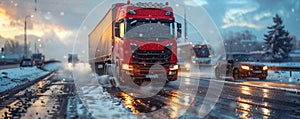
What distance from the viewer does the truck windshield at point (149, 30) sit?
610 inches

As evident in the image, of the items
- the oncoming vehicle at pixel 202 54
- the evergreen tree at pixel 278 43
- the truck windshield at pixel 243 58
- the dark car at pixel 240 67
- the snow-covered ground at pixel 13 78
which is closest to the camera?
the snow-covered ground at pixel 13 78

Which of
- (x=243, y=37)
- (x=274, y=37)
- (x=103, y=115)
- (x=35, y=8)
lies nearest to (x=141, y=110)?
A: (x=103, y=115)

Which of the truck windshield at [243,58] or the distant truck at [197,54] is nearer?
the truck windshield at [243,58]

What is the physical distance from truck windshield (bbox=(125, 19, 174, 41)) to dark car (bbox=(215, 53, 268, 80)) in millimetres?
8604

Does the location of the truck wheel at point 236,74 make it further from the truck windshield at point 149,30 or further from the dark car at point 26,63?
the dark car at point 26,63

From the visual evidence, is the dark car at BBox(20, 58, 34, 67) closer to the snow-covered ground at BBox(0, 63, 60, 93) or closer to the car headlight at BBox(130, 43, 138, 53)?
the snow-covered ground at BBox(0, 63, 60, 93)

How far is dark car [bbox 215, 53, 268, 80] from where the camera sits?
2247 centimetres

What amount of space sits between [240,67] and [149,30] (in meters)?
9.74

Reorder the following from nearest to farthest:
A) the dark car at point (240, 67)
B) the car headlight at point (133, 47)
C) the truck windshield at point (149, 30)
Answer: the car headlight at point (133, 47), the truck windshield at point (149, 30), the dark car at point (240, 67)

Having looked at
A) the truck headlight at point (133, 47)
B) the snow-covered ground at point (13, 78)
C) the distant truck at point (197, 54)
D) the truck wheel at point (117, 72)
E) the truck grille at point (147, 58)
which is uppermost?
the distant truck at point (197, 54)

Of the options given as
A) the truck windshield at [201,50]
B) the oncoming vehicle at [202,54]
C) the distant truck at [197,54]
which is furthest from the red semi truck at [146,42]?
the truck windshield at [201,50]

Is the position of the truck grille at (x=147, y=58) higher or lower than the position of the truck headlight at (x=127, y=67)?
higher

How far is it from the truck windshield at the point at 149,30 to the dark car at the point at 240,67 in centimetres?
860

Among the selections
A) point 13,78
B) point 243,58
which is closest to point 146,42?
point 243,58
